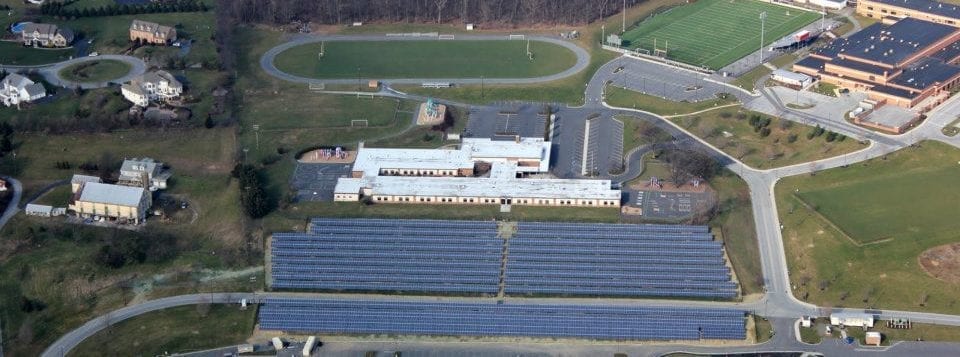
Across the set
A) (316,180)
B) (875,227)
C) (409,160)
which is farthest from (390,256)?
(875,227)

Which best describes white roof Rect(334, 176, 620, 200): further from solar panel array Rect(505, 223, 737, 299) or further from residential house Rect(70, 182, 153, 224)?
residential house Rect(70, 182, 153, 224)

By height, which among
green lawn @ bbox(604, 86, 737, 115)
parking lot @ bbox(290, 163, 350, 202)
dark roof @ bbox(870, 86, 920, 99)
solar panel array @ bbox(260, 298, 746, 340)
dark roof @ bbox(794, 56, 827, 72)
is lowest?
solar panel array @ bbox(260, 298, 746, 340)

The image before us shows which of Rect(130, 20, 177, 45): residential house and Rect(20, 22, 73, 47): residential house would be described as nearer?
Rect(20, 22, 73, 47): residential house

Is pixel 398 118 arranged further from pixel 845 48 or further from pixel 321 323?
pixel 845 48

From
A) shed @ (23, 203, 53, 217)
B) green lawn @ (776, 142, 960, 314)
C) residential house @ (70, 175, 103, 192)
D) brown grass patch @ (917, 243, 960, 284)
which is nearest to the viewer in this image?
green lawn @ (776, 142, 960, 314)

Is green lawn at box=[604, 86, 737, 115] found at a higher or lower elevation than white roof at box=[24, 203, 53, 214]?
higher

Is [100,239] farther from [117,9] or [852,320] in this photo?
[852,320]

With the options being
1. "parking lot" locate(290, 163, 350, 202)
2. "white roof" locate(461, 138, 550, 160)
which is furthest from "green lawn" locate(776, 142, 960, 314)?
"parking lot" locate(290, 163, 350, 202)
